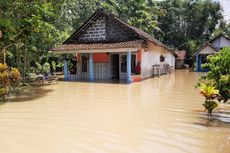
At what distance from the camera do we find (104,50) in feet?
68.3

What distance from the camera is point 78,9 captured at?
112ft

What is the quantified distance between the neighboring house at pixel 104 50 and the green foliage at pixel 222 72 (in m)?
12.3

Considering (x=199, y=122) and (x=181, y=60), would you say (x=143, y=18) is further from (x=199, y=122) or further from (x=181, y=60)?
(x=199, y=122)

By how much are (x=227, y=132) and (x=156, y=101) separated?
16.3 ft

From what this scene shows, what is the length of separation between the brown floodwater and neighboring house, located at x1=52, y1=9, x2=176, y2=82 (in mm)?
9669

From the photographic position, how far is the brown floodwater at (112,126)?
637cm

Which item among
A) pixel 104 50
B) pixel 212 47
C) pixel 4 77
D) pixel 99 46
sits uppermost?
pixel 212 47

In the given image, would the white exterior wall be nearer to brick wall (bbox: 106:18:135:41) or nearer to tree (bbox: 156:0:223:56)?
brick wall (bbox: 106:18:135:41)

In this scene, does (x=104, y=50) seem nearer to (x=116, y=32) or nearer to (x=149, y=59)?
(x=116, y=32)

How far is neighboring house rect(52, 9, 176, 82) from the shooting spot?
21.8 meters

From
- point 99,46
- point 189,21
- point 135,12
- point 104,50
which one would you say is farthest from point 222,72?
point 189,21

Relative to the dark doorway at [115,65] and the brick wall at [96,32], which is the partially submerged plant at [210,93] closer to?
the brick wall at [96,32]

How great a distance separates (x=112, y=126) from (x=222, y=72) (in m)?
3.82

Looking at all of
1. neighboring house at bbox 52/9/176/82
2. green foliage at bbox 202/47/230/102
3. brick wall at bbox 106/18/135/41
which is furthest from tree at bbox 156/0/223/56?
green foliage at bbox 202/47/230/102
